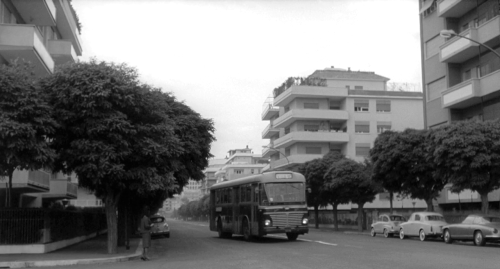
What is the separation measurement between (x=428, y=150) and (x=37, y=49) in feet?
71.0

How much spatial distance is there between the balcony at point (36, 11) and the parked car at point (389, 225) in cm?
2301

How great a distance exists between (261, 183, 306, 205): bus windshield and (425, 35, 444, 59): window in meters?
22.6

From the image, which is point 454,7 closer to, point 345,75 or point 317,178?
point 317,178

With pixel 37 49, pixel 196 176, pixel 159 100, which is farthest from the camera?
pixel 196 176

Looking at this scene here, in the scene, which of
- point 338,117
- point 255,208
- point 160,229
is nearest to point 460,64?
point 255,208

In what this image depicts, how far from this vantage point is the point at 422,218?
99.7ft

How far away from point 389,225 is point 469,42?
44.1 ft

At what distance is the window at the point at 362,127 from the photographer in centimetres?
7000

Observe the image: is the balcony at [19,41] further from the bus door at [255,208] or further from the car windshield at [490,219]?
the car windshield at [490,219]

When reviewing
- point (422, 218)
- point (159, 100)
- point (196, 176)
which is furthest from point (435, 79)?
point (159, 100)

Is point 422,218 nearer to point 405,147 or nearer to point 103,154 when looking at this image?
point 405,147

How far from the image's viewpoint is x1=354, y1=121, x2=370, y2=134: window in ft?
230

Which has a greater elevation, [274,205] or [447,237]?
[274,205]

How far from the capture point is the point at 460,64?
4175cm
